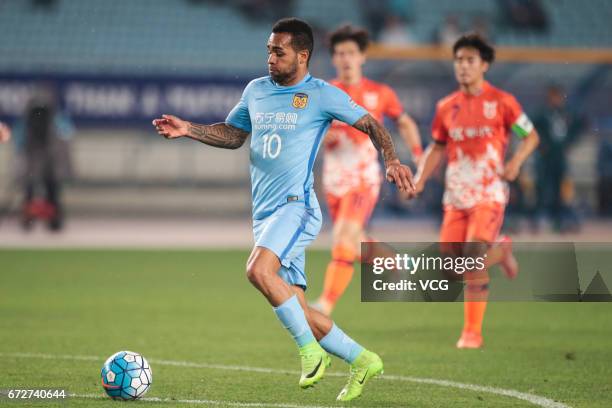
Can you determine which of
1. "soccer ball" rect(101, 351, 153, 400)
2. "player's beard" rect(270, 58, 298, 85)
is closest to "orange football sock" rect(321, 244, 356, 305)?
"player's beard" rect(270, 58, 298, 85)

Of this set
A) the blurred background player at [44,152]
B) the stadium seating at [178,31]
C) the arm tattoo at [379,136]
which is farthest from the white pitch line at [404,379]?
the stadium seating at [178,31]

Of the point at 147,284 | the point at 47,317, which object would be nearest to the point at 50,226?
the point at 147,284

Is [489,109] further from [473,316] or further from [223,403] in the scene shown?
[223,403]

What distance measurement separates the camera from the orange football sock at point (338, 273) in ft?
34.4

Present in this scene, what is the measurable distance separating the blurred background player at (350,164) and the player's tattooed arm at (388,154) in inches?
155

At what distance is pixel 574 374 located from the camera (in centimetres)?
779

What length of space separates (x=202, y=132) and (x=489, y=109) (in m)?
3.19

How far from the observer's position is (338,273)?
34.5 ft

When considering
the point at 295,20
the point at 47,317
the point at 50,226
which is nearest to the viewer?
the point at 295,20

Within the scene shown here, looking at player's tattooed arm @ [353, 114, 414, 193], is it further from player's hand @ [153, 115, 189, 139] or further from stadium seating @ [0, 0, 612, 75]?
stadium seating @ [0, 0, 612, 75]

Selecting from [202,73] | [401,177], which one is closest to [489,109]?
[401,177]

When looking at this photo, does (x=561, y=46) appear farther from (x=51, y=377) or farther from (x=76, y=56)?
(x=51, y=377)

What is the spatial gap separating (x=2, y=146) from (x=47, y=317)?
1394 centimetres

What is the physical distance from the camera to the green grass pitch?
276 inches
